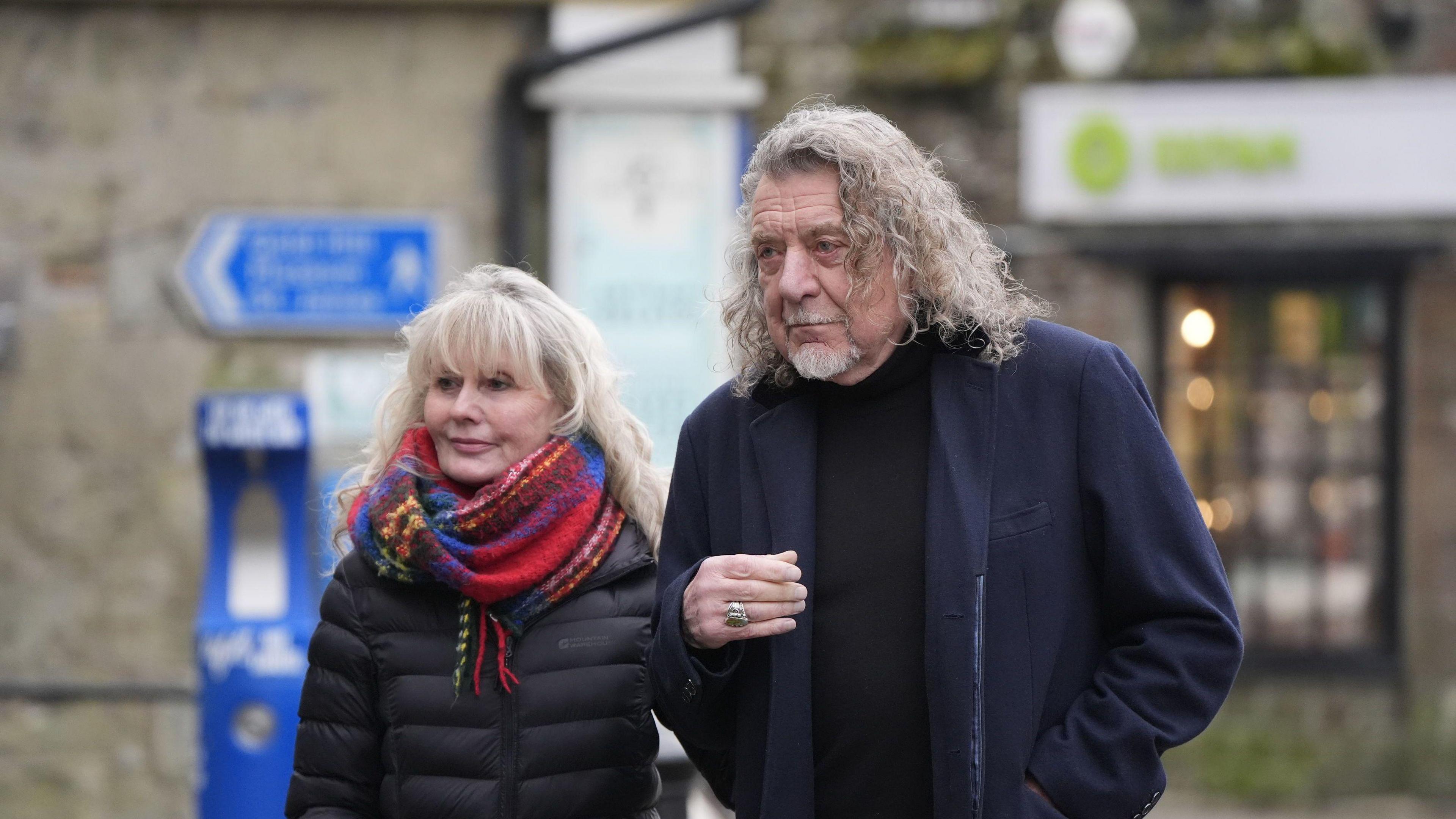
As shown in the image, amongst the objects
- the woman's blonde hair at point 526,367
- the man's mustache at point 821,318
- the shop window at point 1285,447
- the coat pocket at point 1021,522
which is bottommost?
the shop window at point 1285,447

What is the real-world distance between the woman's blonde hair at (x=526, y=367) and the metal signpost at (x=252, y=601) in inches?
36.7

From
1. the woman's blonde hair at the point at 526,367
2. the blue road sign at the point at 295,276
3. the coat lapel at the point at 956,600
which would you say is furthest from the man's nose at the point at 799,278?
the blue road sign at the point at 295,276

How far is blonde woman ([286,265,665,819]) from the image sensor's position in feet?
7.57

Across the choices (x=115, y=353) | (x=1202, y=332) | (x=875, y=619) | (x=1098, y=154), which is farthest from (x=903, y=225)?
(x=1202, y=332)

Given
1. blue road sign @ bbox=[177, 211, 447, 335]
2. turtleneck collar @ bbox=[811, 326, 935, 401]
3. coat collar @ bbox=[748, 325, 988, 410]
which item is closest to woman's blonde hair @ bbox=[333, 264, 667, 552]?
coat collar @ bbox=[748, 325, 988, 410]

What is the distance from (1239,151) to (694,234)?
3.02 metres

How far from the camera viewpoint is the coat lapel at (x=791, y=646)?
6.67ft

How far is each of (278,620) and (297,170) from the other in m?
3.04

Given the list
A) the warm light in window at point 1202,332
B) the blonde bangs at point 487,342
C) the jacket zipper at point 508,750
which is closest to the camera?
the jacket zipper at point 508,750

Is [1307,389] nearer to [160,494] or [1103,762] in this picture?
[160,494]

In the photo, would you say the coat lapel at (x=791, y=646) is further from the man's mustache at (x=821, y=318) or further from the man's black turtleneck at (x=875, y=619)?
the man's mustache at (x=821, y=318)

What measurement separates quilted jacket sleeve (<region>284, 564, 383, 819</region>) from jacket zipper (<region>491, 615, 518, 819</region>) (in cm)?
19

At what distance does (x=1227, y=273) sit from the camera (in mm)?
7977

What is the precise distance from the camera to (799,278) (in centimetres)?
210
